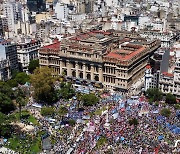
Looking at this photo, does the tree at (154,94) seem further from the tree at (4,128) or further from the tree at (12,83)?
the tree at (12,83)

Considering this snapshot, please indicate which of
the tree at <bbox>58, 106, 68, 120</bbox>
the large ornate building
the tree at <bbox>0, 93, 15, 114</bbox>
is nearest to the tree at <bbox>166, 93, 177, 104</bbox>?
the large ornate building

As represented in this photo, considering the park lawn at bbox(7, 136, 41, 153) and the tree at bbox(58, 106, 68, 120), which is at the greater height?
the tree at bbox(58, 106, 68, 120)

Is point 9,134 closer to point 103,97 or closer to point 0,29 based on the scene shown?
point 103,97

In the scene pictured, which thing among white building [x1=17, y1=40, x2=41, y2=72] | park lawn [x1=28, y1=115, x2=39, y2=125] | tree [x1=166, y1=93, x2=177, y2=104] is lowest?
park lawn [x1=28, y1=115, x2=39, y2=125]

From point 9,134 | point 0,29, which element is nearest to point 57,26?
point 0,29

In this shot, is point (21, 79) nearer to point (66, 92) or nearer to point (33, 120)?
point (66, 92)

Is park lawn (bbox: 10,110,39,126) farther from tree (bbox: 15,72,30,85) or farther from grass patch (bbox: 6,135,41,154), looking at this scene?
tree (bbox: 15,72,30,85)

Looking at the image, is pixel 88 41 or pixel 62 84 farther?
pixel 88 41
